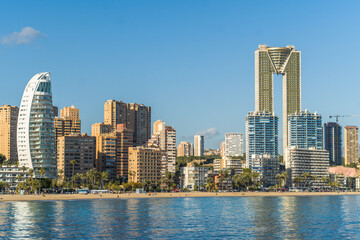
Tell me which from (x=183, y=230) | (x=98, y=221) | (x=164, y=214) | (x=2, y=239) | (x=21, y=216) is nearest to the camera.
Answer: (x=2, y=239)

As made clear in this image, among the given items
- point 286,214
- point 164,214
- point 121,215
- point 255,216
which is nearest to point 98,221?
point 121,215

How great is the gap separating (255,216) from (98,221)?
39578 mm

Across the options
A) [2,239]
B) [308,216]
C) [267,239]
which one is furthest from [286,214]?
[2,239]

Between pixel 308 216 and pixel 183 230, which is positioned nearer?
pixel 183 230

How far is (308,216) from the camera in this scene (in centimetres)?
13788

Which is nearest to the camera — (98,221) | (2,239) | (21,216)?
(2,239)

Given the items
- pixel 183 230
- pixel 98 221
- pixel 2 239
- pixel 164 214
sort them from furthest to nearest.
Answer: pixel 164 214 → pixel 98 221 → pixel 183 230 → pixel 2 239

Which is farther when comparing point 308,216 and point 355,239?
point 308,216

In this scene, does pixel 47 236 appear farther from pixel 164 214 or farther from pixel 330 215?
pixel 330 215

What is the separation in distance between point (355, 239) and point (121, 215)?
6075 cm

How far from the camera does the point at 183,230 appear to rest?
346ft

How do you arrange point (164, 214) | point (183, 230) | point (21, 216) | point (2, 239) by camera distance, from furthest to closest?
point (164, 214) → point (21, 216) → point (183, 230) → point (2, 239)

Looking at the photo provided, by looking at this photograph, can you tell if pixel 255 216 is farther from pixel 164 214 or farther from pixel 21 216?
pixel 21 216

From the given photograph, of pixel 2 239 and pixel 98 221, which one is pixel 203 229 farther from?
pixel 2 239
